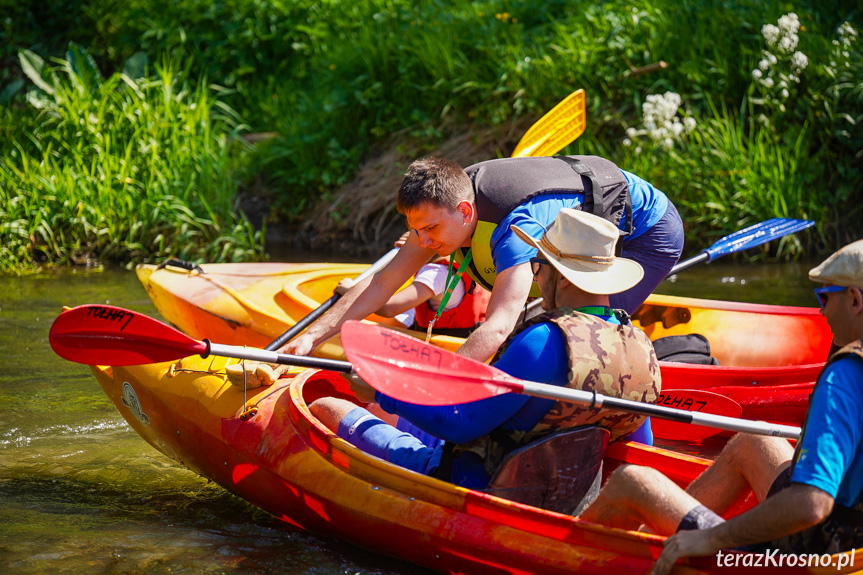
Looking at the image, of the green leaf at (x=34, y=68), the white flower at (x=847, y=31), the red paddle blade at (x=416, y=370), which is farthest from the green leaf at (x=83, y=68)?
the red paddle blade at (x=416, y=370)

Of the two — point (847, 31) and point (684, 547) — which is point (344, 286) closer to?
point (684, 547)

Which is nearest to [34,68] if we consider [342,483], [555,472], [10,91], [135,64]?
[135,64]

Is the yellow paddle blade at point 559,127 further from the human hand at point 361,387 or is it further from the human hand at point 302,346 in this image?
the human hand at point 361,387

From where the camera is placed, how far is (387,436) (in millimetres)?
2615

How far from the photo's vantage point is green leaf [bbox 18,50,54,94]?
8297mm

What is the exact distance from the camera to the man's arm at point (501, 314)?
8.32 ft

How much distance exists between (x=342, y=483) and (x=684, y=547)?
3.46 feet

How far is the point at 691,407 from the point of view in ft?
10.4

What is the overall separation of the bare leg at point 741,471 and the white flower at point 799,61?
5.69 m

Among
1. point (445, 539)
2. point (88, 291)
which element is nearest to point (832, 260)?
point (445, 539)

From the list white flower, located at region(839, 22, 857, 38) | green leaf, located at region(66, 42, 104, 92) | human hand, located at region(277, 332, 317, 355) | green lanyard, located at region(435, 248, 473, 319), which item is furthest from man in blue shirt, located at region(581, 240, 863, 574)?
green leaf, located at region(66, 42, 104, 92)

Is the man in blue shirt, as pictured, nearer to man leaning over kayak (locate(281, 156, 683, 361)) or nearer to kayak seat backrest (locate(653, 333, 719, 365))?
man leaning over kayak (locate(281, 156, 683, 361))

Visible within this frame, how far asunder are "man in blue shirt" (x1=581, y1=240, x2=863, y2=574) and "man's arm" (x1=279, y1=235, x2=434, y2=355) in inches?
49.1

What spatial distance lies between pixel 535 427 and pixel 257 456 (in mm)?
1105
